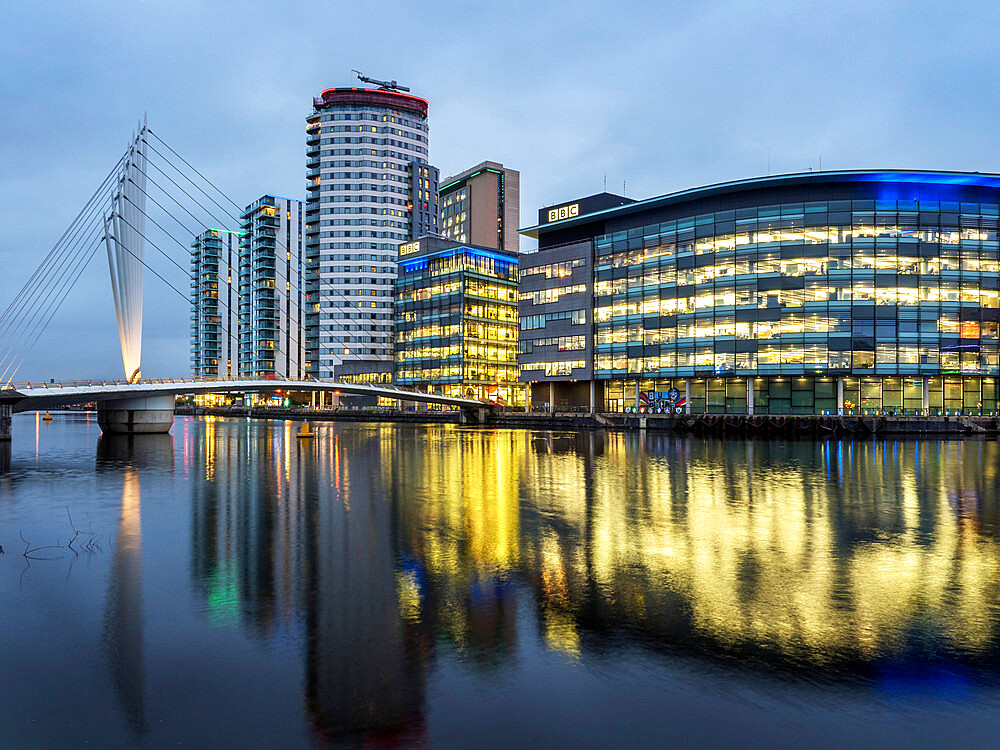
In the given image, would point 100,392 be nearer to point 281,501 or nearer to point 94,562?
point 281,501

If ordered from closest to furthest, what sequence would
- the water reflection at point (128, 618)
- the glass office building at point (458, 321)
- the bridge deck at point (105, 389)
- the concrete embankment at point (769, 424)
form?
the water reflection at point (128, 618) < the bridge deck at point (105, 389) < the concrete embankment at point (769, 424) < the glass office building at point (458, 321)

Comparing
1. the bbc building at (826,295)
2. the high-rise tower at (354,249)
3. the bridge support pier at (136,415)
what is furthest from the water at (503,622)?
the high-rise tower at (354,249)

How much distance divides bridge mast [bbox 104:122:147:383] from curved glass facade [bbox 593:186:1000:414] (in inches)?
3042

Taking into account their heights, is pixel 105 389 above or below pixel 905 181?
below

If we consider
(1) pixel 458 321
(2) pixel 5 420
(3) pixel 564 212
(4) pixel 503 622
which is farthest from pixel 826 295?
(2) pixel 5 420

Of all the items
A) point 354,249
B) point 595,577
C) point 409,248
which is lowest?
point 595,577

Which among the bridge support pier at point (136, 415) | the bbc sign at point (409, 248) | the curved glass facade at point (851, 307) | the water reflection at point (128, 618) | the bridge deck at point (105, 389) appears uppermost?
the bbc sign at point (409, 248)

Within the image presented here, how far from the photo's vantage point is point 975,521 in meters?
22.8

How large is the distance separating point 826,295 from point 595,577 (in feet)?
312

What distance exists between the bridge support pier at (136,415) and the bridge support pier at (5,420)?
11075 mm

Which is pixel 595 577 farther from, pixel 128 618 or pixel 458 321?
pixel 458 321

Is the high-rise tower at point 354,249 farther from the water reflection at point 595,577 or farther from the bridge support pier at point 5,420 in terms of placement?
the water reflection at point 595,577

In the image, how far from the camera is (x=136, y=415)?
78188 millimetres

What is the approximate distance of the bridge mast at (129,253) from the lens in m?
63.9
